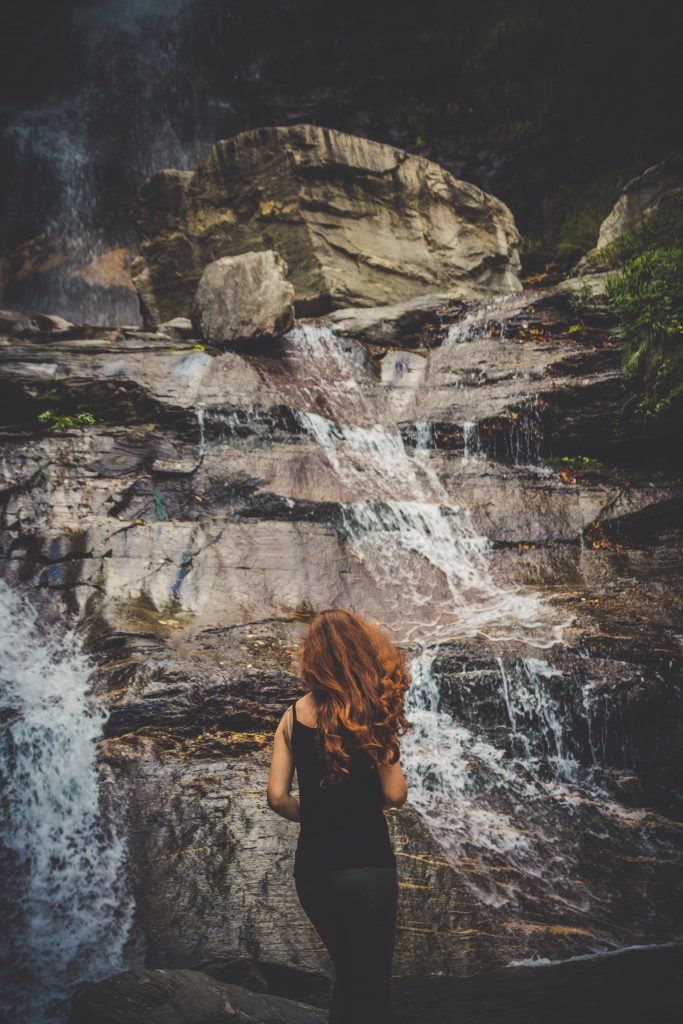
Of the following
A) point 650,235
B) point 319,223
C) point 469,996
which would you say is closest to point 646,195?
point 650,235

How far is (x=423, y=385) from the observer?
10711mm

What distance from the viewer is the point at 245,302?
10844 millimetres

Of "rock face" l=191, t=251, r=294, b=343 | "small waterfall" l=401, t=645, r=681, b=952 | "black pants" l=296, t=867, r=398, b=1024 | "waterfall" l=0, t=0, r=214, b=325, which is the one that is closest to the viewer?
"black pants" l=296, t=867, r=398, b=1024

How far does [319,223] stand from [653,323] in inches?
259

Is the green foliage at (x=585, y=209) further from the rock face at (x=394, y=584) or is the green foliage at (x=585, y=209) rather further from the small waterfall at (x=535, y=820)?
the small waterfall at (x=535, y=820)

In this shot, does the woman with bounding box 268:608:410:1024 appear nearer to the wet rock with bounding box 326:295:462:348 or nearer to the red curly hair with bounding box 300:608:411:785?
the red curly hair with bounding box 300:608:411:785

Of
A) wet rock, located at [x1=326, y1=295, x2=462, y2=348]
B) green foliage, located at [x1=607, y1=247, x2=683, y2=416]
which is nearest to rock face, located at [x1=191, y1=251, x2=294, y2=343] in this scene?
wet rock, located at [x1=326, y1=295, x2=462, y2=348]

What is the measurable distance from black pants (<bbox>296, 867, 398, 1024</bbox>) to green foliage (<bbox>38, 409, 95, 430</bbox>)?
7.65 metres

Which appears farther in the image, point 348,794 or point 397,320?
point 397,320

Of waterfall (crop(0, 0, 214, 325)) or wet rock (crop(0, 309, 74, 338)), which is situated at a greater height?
waterfall (crop(0, 0, 214, 325))

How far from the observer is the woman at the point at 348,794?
2363mm

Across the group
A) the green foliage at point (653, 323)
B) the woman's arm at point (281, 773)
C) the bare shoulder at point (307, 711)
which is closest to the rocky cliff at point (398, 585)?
the green foliage at point (653, 323)

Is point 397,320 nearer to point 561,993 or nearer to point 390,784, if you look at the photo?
point 561,993

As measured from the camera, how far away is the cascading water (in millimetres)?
4641
